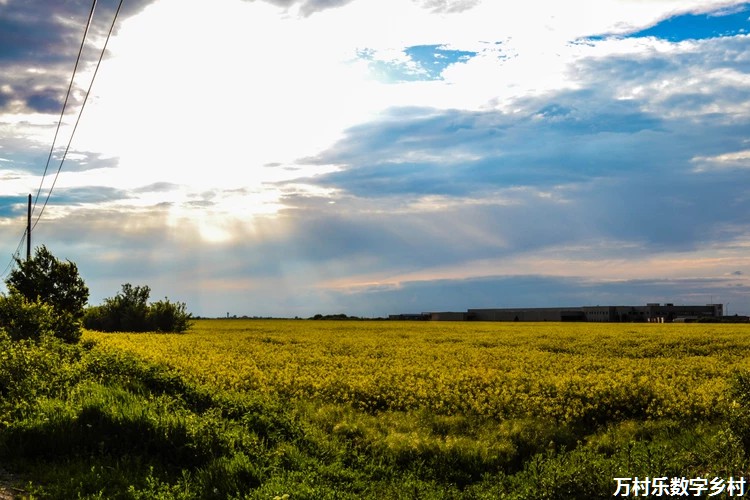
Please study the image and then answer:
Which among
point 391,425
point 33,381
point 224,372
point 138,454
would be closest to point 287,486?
point 138,454

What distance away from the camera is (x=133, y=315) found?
51.6 meters

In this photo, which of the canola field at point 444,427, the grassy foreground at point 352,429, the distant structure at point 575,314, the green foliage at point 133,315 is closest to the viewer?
the canola field at point 444,427

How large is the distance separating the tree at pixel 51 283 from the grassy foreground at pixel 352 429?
12.2m

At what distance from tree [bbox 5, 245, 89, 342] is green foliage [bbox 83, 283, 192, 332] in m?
18.3

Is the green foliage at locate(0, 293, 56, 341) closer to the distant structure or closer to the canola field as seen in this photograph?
the canola field

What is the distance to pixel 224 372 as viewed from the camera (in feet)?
67.1

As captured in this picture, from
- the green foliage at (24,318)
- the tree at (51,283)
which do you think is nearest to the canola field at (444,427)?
the green foliage at (24,318)

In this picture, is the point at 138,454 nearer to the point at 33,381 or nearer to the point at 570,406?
the point at 33,381

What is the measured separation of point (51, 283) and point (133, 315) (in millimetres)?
19000

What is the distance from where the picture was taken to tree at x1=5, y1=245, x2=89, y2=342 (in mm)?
32688

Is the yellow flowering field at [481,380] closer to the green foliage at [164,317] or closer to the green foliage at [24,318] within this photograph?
the green foliage at [24,318]

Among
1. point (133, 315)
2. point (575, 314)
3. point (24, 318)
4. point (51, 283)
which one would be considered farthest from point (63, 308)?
point (575, 314)

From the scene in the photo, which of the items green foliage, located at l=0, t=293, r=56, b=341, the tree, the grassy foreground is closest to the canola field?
the grassy foreground

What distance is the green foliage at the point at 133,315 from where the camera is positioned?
51.6 m
